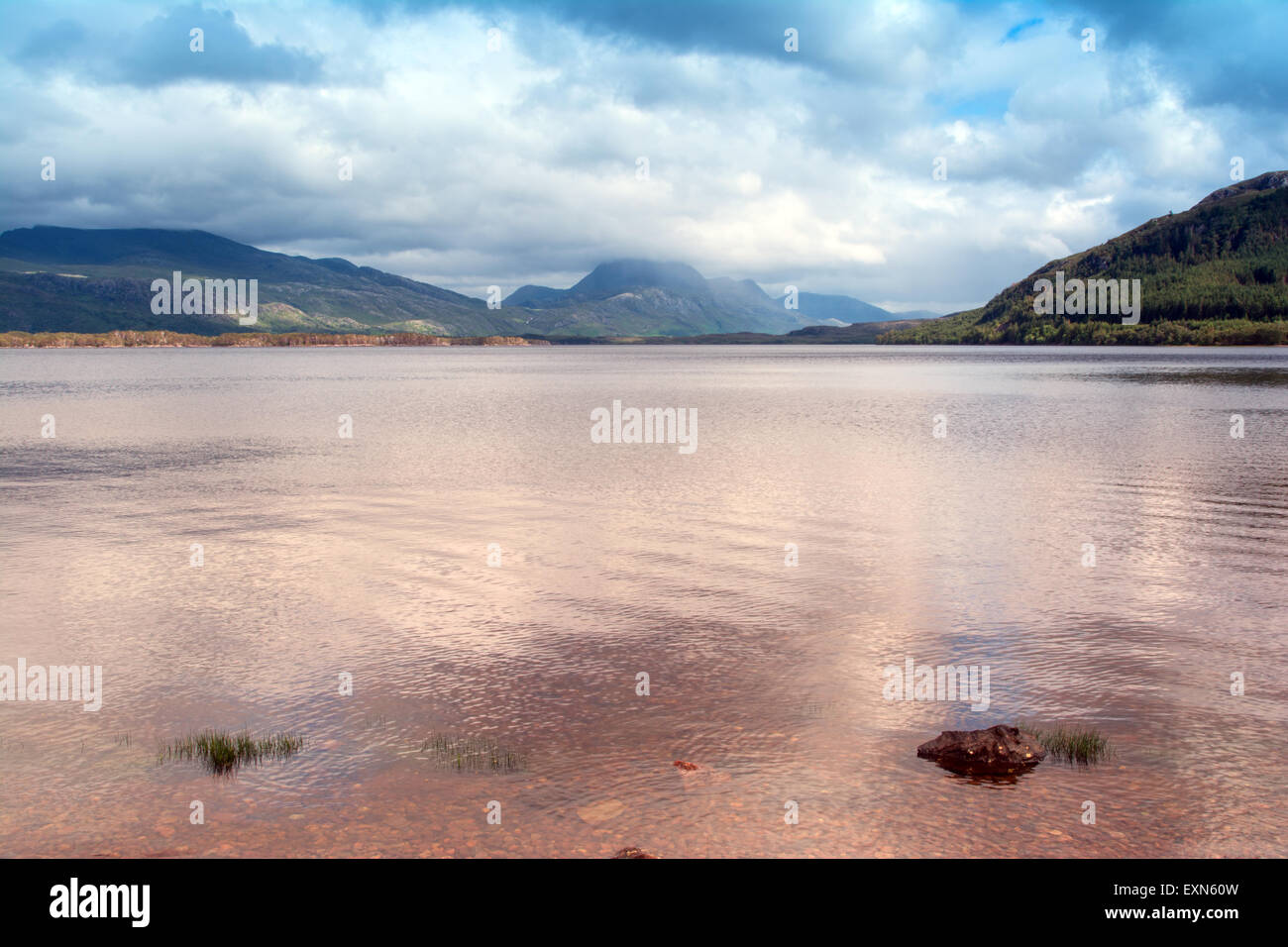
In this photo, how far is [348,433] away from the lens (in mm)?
62531

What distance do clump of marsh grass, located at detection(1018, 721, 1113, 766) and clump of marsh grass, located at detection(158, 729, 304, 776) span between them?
11.4 meters

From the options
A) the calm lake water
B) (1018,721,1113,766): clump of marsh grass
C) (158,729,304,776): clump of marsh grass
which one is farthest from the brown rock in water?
(158,729,304,776): clump of marsh grass

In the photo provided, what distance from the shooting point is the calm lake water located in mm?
11562

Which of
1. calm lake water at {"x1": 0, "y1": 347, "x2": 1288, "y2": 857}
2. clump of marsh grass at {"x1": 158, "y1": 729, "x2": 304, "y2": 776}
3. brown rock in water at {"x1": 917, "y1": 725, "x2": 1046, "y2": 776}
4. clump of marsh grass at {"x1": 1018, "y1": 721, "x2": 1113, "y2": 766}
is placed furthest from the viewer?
clump of marsh grass at {"x1": 1018, "y1": 721, "x2": 1113, "y2": 766}

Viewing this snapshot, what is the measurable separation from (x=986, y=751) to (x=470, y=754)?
7584 millimetres

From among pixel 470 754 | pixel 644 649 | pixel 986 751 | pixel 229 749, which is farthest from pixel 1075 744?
pixel 229 749

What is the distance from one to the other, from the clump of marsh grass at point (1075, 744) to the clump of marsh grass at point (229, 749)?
37.5 ft

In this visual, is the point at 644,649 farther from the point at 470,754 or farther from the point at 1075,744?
the point at 1075,744

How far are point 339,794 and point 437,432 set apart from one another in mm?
54220

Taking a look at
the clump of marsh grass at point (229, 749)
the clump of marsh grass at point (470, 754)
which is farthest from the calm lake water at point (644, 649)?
the clump of marsh grass at point (229, 749)

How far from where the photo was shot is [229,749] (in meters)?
13.3

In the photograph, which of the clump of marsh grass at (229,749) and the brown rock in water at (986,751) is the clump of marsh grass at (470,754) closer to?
the clump of marsh grass at (229,749)

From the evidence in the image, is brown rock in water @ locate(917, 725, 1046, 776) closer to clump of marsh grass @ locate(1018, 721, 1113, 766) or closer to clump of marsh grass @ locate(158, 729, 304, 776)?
clump of marsh grass @ locate(1018, 721, 1113, 766)

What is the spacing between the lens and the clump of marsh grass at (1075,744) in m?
13.3
